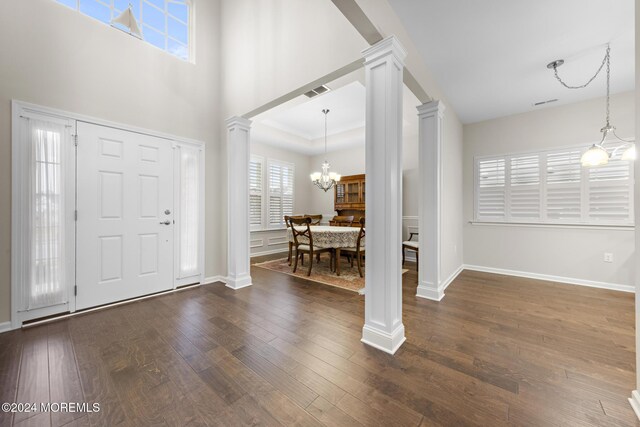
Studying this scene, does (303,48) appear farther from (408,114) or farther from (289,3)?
(408,114)

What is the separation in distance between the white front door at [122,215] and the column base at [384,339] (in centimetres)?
269

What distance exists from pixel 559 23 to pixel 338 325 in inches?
131

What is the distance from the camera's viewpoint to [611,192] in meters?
3.29

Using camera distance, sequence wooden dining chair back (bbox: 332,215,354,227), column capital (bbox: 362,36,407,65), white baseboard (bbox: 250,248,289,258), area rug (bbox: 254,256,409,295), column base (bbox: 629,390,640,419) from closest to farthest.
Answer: column base (bbox: 629,390,640,419), column capital (bbox: 362,36,407,65), area rug (bbox: 254,256,409,295), wooden dining chair back (bbox: 332,215,354,227), white baseboard (bbox: 250,248,289,258)

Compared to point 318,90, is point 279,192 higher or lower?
lower

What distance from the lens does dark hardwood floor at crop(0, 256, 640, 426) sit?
4.19 ft

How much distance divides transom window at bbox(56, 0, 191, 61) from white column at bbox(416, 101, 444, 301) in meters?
3.40

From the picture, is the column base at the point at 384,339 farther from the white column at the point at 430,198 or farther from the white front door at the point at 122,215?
the white front door at the point at 122,215

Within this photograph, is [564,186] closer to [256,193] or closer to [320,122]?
[320,122]

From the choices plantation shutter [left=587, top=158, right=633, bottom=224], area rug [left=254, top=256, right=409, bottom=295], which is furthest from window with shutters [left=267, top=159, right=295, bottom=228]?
plantation shutter [left=587, top=158, right=633, bottom=224]

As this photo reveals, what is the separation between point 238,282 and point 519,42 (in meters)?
4.18

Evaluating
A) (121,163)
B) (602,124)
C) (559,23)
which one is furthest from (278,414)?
(602,124)

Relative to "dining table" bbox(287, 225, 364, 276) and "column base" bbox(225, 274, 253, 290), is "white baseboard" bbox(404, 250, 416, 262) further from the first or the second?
"column base" bbox(225, 274, 253, 290)

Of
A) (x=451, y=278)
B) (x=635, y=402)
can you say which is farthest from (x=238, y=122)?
(x=635, y=402)
